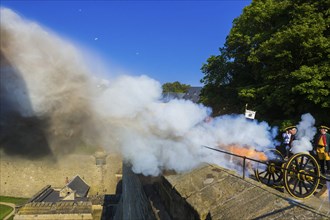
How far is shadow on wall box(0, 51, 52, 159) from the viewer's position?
5.80m

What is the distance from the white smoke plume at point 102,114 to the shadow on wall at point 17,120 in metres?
0.02

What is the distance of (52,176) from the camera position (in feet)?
139

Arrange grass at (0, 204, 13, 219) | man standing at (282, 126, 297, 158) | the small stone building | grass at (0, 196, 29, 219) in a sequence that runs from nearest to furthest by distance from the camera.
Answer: man standing at (282, 126, 297, 158), the small stone building, grass at (0, 204, 13, 219), grass at (0, 196, 29, 219)

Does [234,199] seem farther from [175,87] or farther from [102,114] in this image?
[175,87]

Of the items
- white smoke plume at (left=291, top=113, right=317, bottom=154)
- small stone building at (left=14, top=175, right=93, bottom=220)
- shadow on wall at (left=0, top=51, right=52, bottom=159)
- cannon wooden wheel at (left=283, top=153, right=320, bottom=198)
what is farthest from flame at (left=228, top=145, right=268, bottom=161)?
small stone building at (left=14, top=175, right=93, bottom=220)

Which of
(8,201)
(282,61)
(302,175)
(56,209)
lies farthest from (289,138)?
(8,201)

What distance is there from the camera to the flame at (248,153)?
27.7ft

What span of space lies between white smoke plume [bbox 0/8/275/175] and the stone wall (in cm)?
3311

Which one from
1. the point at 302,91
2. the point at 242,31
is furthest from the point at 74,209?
the point at 302,91

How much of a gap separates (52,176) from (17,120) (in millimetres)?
38768

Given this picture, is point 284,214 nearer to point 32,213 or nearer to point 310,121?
point 310,121

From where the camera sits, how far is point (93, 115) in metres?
8.17

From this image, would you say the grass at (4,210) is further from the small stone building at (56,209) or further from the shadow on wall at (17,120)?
the shadow on wall at (17,120)

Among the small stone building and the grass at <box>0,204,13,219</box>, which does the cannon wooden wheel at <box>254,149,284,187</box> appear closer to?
the small stone building
